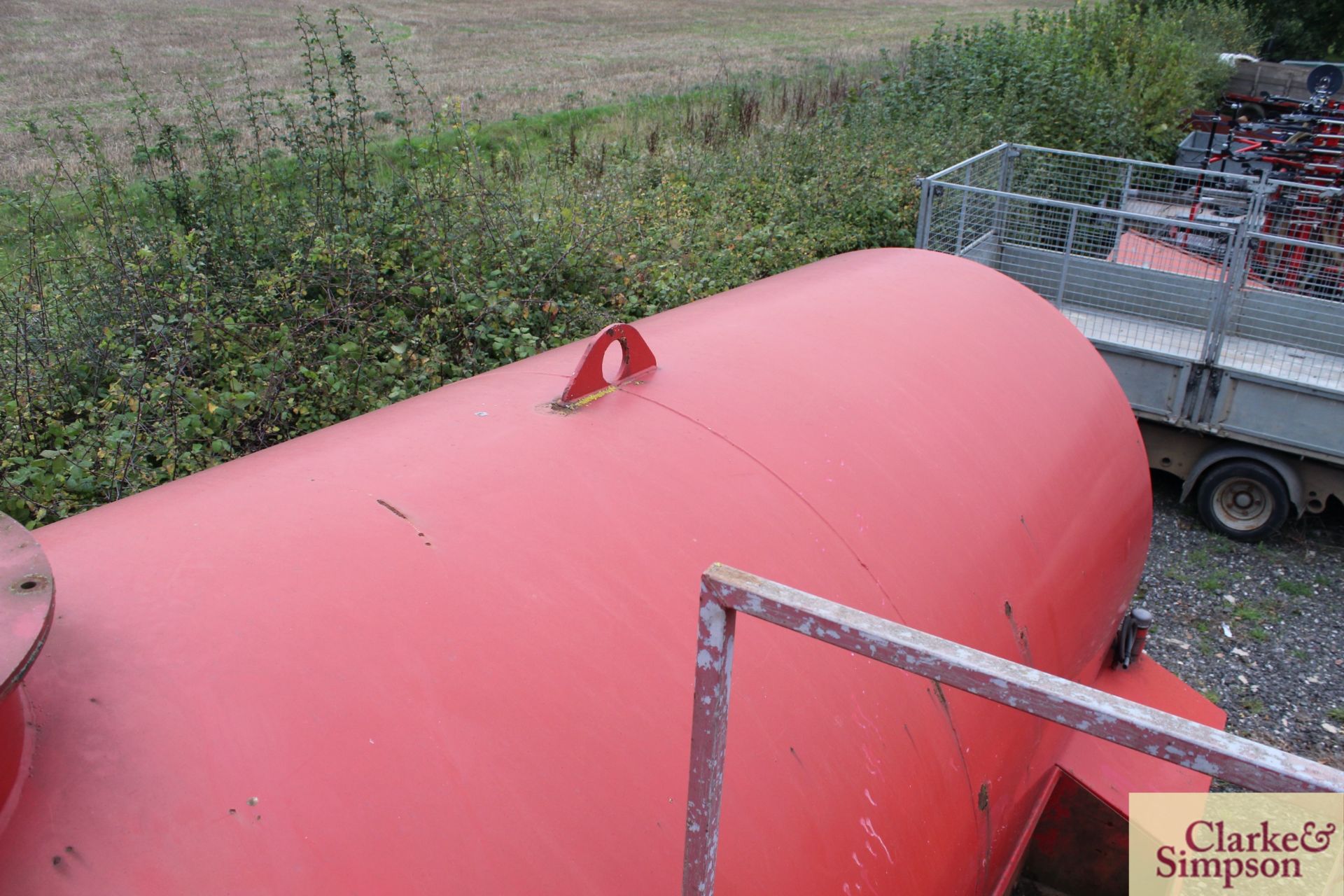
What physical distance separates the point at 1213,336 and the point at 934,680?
224 inches

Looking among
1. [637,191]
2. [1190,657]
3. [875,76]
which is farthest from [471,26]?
[1190,657]

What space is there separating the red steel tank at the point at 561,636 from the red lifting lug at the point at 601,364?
11 millimetres

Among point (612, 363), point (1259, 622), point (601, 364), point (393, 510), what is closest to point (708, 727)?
point (393, 510)

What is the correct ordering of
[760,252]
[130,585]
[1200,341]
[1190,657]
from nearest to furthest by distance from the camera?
[130,585] < [1190,657] < [1200,341] < [760,252]

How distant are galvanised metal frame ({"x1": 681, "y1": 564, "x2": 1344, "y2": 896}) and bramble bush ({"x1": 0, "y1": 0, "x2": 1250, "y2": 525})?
10.6 ft

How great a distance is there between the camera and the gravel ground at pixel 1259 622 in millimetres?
4492

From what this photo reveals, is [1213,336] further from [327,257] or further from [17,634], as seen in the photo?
[17,634]

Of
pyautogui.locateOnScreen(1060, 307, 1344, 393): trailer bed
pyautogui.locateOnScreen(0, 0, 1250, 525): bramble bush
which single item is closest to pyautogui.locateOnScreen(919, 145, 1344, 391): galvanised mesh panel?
pyautogui.locateOnScreen(1060, 307, 1344, 393): trailer bed

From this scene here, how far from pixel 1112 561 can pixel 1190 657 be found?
2.59 meters

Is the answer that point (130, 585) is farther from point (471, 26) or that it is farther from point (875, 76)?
point (471, 26)

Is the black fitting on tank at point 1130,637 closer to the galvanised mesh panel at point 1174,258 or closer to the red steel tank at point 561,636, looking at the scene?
the red steel tank at point 561,636

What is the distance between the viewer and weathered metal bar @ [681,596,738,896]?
1.08 m

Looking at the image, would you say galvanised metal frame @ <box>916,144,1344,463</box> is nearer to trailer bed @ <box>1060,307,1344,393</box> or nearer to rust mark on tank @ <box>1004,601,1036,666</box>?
trailer bed @ <box>1060,307,1344,393</box>

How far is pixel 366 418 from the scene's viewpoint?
6.91 ft
